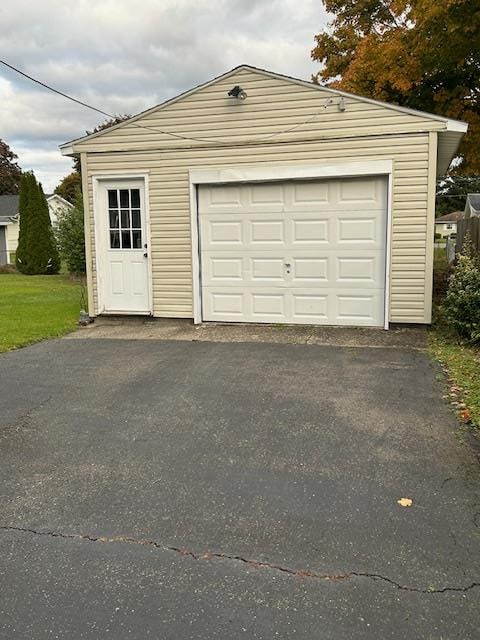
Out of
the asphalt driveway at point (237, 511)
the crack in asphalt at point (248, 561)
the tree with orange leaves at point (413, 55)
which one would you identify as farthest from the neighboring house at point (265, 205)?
the crack in asphalt at point (248, 561)

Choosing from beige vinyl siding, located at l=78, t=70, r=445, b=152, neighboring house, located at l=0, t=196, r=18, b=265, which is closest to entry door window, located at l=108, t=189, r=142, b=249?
beige vinyl siding, located at l=78, t=70, r=445, b=152

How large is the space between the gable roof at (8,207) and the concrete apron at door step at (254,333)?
26697 millimetres

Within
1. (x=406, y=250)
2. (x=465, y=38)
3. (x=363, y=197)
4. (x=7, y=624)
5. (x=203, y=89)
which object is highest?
(x=465, y=38)

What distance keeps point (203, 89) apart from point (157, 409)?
5747 mm

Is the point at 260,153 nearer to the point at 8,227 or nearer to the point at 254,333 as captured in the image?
the point at 254,333

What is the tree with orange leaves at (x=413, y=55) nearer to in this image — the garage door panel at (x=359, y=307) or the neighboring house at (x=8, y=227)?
the garage door panel at (x=359, y=307)

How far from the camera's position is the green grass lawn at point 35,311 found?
341 inches

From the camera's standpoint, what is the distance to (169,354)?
282 inches

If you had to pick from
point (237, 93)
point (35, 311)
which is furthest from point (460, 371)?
point (35, 311)

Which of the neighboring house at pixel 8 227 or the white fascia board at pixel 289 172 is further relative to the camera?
the neighboring house at pixel 8 227

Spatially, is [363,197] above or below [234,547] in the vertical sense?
above

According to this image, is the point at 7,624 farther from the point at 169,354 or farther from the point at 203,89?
the point at 203,89

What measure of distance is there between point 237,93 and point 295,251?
8.30 feet

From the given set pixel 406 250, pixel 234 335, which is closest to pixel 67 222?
pixel 234 335
